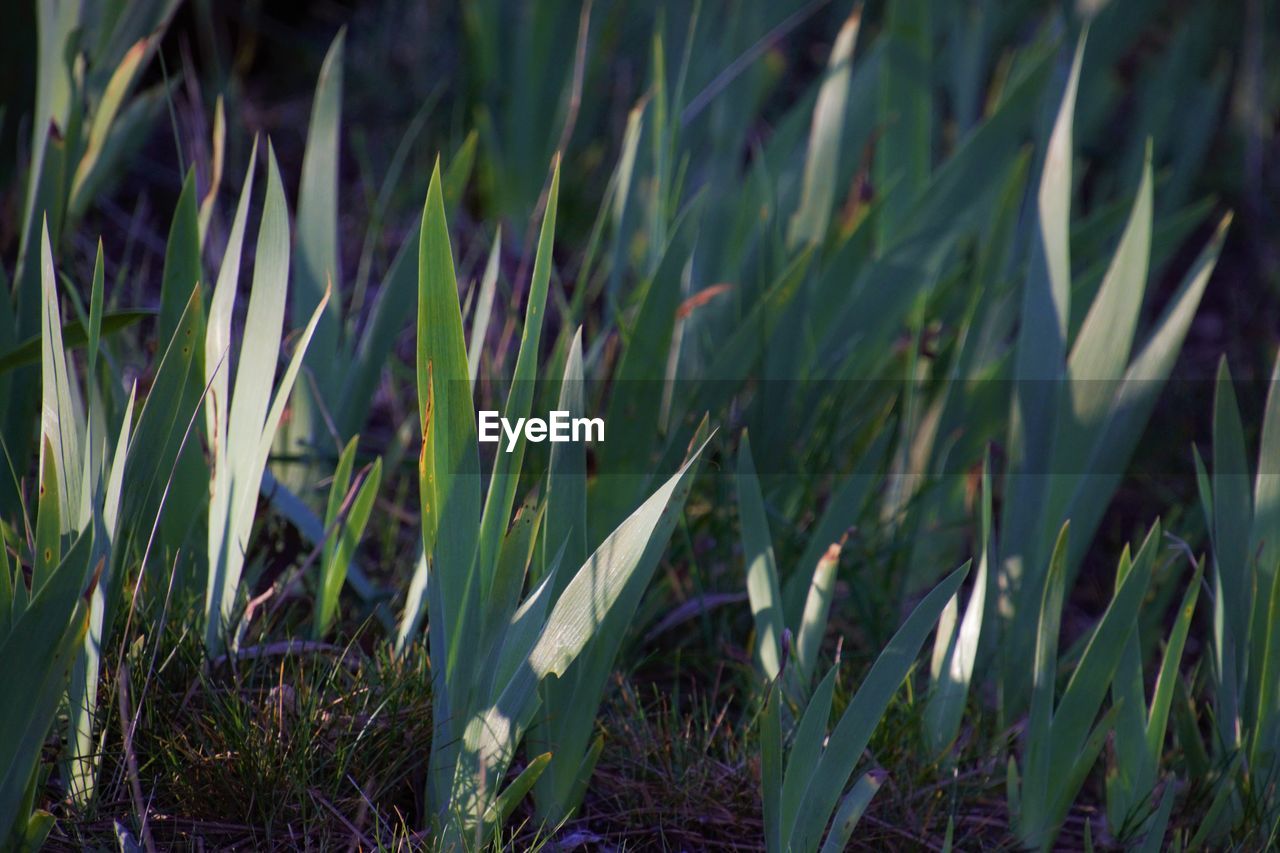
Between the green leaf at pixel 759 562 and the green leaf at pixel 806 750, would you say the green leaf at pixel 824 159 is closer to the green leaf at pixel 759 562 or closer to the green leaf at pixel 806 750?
the green leaf at pixel 759 562

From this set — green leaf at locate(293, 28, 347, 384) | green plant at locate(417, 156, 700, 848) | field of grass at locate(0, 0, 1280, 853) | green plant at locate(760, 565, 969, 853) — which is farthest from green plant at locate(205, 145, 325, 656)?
green plant at locate(760, 565, 969, 853)

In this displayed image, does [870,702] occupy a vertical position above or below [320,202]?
below

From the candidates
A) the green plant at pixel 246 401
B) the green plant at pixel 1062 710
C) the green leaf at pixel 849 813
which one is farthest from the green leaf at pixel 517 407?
the green plant at pixel 1062 710

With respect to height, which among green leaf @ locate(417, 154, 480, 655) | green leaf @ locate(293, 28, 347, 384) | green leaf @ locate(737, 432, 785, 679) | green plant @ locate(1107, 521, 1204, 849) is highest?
green leaf @ locate(293, 28, 347, 384)

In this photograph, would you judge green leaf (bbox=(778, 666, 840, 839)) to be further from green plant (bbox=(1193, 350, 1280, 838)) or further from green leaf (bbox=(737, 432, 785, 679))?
green plant (bbox=(1193, 350, 1280, 838))

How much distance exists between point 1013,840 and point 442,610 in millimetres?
463

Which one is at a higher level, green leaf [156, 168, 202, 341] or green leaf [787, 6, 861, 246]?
green leaf [787, 6, 861, 246]

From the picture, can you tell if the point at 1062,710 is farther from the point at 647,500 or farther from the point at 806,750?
the point at 647,500

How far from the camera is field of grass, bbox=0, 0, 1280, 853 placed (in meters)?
0.66

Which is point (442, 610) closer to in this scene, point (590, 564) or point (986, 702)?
point (590, 564)

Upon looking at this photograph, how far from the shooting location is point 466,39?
1.86 meters

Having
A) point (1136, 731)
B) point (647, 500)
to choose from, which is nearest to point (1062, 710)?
point (1136, 731)

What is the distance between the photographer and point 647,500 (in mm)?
662

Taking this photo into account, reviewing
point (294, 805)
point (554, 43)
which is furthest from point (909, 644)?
point (554, 43)
